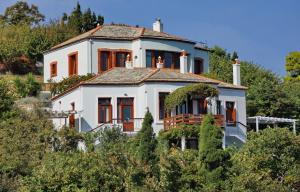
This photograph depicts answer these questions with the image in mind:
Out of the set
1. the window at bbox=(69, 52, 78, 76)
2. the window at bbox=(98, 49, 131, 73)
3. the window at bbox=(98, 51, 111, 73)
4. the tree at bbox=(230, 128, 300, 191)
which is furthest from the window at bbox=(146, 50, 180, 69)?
the tree at bbox=(230, 128, 300, 191)

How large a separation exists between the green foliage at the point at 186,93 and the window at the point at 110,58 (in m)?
10.0

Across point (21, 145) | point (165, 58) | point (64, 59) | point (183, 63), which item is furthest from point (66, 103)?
point (21, 145)

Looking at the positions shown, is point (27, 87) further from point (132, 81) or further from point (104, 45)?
point (132, 81)

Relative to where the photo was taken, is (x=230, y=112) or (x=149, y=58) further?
(x=149, y=58)

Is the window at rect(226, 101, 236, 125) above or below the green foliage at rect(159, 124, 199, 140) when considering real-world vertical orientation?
above

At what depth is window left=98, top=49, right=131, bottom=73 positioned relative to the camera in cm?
6225

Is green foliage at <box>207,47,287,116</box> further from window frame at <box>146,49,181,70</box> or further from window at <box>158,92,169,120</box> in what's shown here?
window at <box>158,92,169,120</box>

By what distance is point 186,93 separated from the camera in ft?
171

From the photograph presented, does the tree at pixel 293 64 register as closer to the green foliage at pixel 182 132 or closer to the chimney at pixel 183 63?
the chimney at pixel 183 63

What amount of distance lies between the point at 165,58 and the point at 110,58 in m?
3.97

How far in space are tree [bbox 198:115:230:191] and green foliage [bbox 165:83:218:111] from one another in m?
10.4

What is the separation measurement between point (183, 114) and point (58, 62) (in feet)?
53.6

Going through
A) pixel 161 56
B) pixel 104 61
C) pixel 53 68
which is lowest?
pixel 53 68

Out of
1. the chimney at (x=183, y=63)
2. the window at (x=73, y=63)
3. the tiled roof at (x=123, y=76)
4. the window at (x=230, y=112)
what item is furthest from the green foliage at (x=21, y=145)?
the window at (x=230, y=112)
